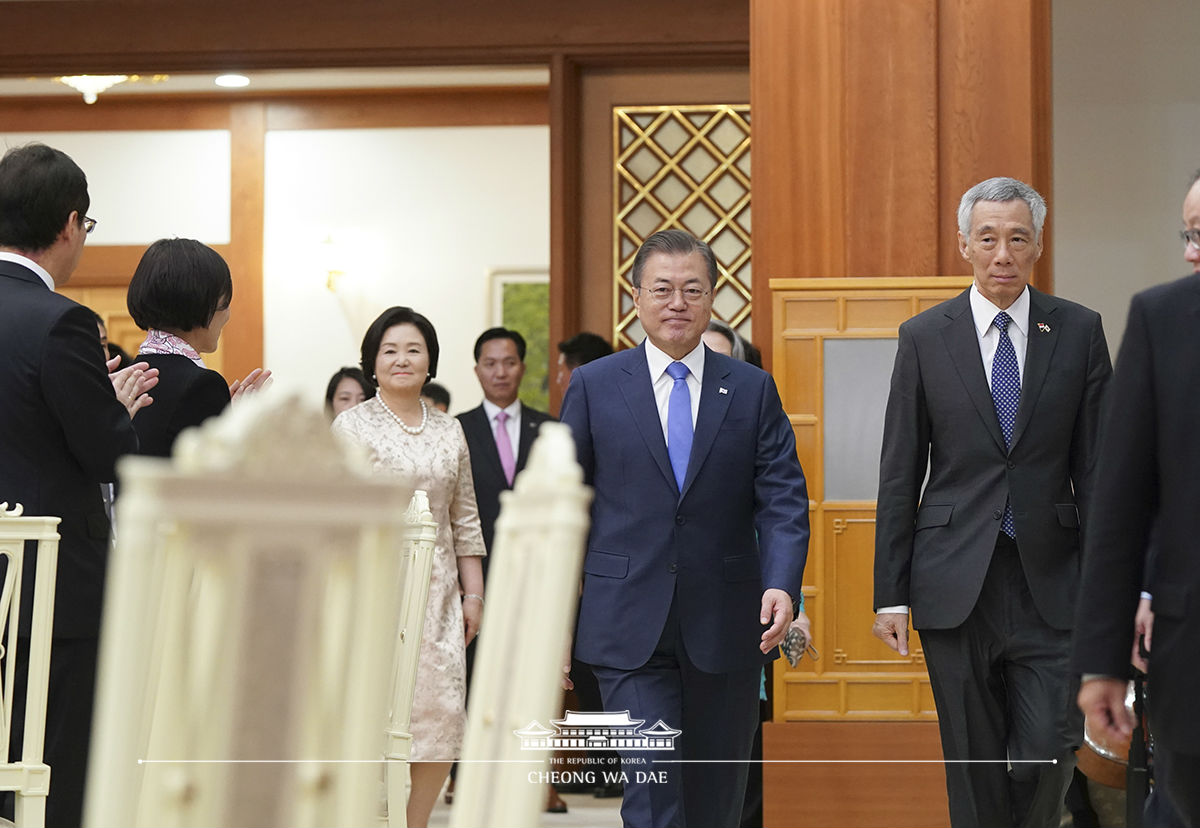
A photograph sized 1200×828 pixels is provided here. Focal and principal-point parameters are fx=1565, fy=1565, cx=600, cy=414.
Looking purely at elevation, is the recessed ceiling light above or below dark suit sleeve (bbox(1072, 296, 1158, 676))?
above

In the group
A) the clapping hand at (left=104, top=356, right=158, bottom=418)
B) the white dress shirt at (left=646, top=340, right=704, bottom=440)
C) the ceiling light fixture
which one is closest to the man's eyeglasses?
the white dress shirt at (left=646, top=340, right=704, bottom=440)

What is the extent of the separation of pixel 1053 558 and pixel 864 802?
1202 mm

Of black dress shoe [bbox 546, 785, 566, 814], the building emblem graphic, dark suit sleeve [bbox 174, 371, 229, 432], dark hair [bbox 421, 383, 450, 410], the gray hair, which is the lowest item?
black dress shoe [bbox 546, 785, 566, 814]

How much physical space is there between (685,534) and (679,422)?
23 centimetres

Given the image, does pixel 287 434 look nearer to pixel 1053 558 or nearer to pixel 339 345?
pixel 1053 558

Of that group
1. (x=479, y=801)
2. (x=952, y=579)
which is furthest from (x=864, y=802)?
(x=479, y=801)

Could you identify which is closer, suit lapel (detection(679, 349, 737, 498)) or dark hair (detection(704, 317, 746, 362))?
suit lapel (detection(679, 349, 737, 498))

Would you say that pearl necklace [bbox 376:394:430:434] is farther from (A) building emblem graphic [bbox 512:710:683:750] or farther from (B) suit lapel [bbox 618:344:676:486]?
(A) building emblem graphic [bbox 512:710:683:750]

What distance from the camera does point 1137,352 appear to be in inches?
76.3

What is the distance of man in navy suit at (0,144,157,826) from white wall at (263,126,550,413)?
6765 millimetres

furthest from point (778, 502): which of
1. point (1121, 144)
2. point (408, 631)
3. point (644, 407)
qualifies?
point (1121, 144)

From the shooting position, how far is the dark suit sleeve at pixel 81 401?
8.57 feet

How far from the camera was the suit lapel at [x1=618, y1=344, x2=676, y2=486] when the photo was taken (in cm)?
314

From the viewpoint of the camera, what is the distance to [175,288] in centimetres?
302
